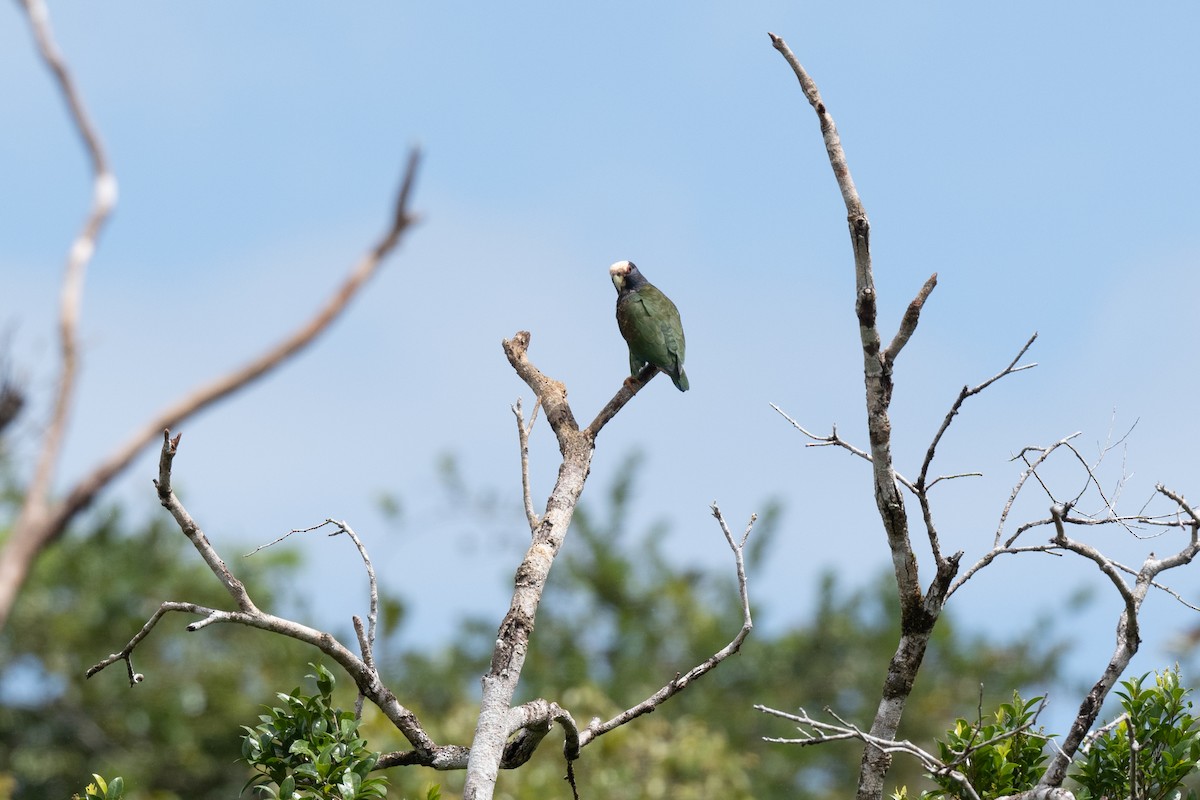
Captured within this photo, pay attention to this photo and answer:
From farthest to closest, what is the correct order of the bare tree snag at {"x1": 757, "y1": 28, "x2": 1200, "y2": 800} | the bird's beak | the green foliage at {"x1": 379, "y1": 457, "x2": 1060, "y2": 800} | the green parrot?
the green foliage at {"x1": 379, "y1": 457, "x2": 1060, "y2": 800} < the bird's beak < the green parrot < the bare tree snag at {"x1": 757, "y1": 28, "x2": 1200, "y2": 800}

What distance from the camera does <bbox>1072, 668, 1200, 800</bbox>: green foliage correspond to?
385 centimetres

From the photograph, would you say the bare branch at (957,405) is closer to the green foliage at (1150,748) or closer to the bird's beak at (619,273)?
the green foliage at (1150,748)

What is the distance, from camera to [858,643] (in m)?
15.6

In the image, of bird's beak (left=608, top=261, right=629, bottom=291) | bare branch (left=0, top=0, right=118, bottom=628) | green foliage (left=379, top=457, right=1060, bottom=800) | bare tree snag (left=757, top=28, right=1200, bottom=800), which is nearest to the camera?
bare branch (left=0, top=0, right=118, bottom=628)

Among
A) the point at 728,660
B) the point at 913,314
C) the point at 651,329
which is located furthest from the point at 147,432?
the point at 728,660

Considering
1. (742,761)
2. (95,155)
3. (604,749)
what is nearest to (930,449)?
(95,155)

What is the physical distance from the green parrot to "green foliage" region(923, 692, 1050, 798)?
246 cm

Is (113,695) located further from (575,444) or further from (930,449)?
(930,449)

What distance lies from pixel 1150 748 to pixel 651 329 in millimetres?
3213

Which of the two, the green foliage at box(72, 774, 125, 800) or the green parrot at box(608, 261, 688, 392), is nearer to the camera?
the green foliage at box(72, 774, 125, 800)

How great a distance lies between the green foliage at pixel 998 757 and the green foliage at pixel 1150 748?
0.54 feet

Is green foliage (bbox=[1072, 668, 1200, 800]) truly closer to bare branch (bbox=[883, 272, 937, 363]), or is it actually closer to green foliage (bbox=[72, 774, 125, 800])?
bare branch (bbox=[883, 272, 937, 363])

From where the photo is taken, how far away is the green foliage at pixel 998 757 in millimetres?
3977

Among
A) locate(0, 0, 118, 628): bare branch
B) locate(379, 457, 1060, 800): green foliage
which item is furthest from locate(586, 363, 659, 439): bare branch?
locate(379, 457, 1060, 800): green foliage
